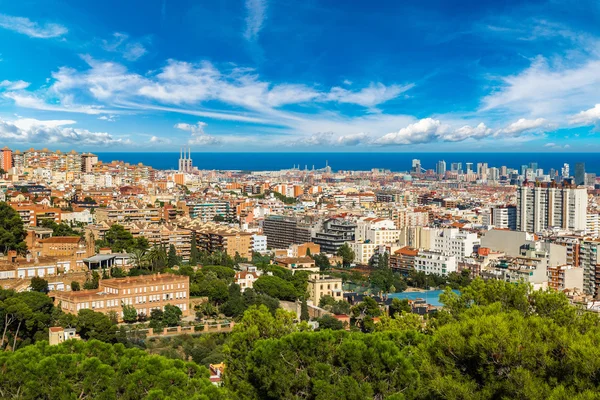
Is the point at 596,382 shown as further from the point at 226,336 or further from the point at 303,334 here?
the point at 226,336

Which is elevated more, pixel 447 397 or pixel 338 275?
pixel 447 397

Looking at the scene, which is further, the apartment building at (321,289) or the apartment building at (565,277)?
the apartment building at (565,277)

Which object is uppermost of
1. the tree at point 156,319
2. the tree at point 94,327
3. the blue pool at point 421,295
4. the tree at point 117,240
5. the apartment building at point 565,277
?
the tree at point 117,240

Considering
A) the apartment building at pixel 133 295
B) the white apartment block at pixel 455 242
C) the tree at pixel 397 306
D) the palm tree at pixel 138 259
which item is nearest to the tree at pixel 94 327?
the apartment building at pixel 133 295

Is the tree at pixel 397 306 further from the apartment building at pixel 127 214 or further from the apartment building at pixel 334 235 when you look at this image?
the apartment building at pixel 127 214

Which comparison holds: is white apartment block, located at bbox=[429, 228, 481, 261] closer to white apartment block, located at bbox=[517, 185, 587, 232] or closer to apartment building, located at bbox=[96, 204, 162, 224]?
white apartment block, located at bbox=[517, 185, 587, 232]

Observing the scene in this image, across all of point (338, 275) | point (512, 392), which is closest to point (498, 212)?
point (338, 275)
